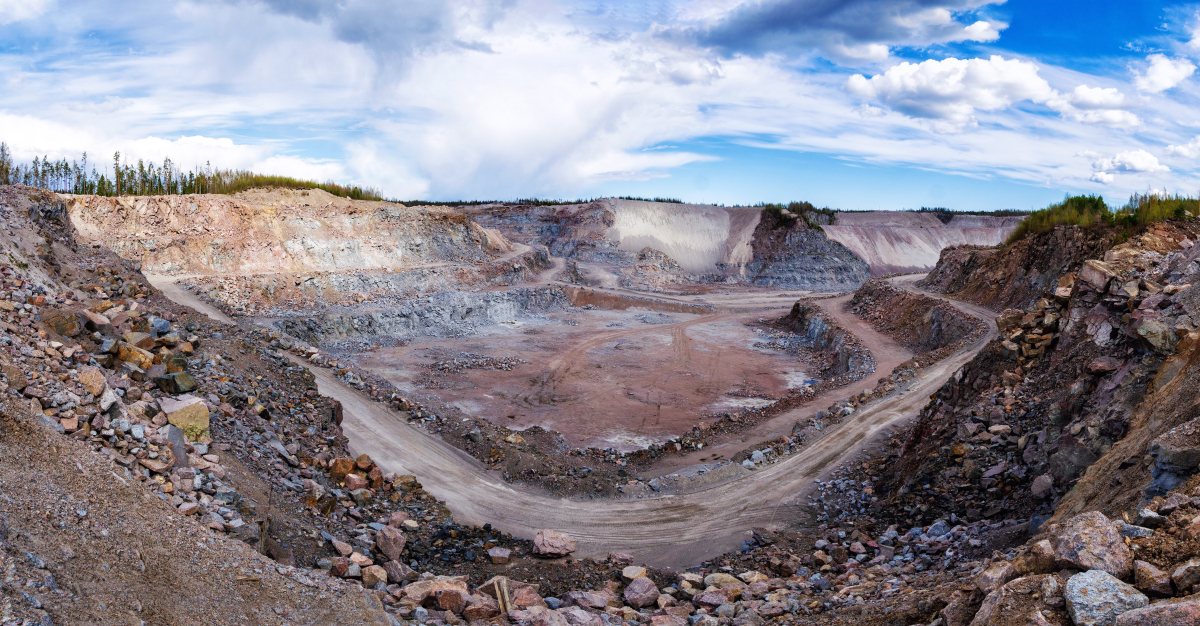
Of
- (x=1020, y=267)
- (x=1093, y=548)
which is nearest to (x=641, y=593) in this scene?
(x=1093, y=548)

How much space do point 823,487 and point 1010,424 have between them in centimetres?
367

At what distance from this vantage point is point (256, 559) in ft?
22.8

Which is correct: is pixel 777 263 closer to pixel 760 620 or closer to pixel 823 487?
pixel 823 487

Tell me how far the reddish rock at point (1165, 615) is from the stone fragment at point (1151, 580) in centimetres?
39

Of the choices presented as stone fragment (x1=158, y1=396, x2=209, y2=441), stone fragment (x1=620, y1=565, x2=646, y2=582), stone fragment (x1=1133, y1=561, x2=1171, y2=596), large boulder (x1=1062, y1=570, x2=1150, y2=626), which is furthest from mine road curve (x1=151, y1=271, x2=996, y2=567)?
stone fragment (x1=1133, y1=561, x2=1171, y2=596)

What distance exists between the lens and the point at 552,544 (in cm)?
1076

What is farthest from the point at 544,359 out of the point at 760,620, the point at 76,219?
the point at 76,219

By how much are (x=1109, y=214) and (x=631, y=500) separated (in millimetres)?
24641

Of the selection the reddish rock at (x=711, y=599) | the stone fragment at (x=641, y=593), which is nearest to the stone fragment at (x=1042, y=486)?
the reddish rock at (x=711, y=599)

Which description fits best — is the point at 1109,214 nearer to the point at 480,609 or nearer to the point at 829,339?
the point at 829,339

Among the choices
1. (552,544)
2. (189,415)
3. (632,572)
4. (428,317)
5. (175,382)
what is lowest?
(552,544)

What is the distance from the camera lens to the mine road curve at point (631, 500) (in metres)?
11.8

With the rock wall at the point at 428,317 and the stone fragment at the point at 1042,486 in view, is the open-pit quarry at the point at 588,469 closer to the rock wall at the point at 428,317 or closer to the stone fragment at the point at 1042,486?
the stone fragment at the point at 1042,486

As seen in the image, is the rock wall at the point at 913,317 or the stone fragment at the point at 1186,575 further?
the rock wall at the point at 913,317
